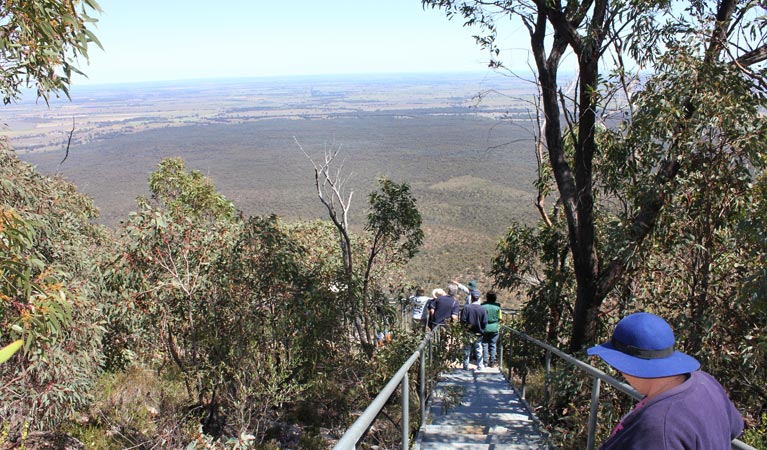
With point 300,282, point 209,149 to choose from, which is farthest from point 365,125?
point 300,282

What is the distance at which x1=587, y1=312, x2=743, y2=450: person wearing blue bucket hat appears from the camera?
164 cm

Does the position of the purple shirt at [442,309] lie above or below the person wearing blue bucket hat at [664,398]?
below

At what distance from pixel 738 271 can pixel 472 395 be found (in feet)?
10.7

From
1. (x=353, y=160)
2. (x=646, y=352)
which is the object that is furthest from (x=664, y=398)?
(x=353, y=160)

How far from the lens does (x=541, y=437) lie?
14.8 ft

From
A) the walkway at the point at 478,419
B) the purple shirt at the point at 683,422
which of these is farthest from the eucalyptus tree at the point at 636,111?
the purple shirt at the point at 683,422

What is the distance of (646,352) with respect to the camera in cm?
189

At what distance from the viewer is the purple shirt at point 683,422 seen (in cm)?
163

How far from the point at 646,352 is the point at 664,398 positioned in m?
0.21

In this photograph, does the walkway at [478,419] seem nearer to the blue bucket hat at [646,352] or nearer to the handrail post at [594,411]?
the handrail post at [594,411]

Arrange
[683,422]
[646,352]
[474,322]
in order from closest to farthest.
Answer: [683,422]
[646,352]
[474,322]

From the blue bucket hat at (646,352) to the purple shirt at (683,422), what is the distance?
8 centimetres

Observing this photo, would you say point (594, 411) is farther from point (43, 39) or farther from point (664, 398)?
point (43, 39)

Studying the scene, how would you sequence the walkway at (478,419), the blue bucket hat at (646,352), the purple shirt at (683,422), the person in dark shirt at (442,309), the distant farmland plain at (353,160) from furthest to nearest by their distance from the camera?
1. the distant farmland plain at (353,160)
2. the person in dark shirt at (442,309)
3. the walkway at (478,419)
4. the blue bucket hat at (646,352)
5. the purple shirt at (683,422)
